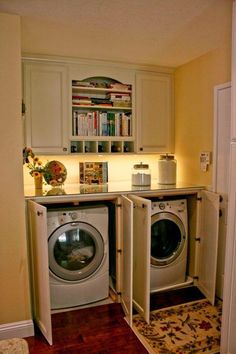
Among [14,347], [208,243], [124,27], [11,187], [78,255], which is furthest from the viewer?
[208,243]

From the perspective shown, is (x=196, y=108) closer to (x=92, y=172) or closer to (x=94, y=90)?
(x=94, y=90)

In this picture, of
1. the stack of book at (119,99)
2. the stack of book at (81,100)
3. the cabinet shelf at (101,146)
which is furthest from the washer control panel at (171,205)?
the stack of book at (81,100)

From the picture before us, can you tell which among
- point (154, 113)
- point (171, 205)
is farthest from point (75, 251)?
point (154, 113)

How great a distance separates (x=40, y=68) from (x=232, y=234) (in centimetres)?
226

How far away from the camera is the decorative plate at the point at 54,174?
2799 mm

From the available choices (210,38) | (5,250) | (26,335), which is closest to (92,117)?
(210,38)

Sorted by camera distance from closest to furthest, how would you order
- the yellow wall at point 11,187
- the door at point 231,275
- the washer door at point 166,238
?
the door at point 231,275 → the yellow wall at point 11,187 → the washer door at point 166,238

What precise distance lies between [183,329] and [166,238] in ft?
2.92

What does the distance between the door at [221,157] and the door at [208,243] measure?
0.26 ft

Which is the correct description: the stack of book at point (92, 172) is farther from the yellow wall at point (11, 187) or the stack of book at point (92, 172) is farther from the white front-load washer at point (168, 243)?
the yellow wall at point (11, 187)

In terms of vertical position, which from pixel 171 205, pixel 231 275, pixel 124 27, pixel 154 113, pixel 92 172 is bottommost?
pixel 231 275

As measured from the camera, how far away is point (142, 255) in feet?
8.21

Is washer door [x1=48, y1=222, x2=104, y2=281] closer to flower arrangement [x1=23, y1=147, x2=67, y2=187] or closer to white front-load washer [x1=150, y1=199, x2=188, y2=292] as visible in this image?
flower arrangement [x1=23, y1=147, x2=67, y2=187]

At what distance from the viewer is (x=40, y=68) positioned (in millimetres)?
2859
